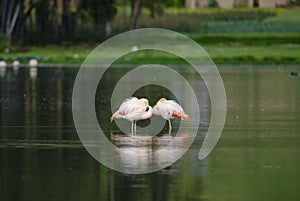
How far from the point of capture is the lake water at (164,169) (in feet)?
39.3

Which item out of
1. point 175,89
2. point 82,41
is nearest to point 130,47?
point 82,41

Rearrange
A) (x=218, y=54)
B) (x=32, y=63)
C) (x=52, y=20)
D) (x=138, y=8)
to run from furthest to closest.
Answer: (x=52, y=20)
(x=138, y=8)
(x=218, y=54)
(x=32, y=63)

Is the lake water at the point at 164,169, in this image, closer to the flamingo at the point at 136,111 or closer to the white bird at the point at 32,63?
the flamingo at the point at 136,111

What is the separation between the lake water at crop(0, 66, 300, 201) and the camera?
472 inches

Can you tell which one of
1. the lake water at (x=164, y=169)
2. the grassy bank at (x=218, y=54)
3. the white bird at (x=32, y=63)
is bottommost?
the lake water at (x=164, y=169)

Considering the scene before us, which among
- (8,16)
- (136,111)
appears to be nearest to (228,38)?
(8,16)

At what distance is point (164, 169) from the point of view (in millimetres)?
13648

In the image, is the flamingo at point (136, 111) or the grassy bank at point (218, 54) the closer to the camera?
the flamingo at point (136, 111)

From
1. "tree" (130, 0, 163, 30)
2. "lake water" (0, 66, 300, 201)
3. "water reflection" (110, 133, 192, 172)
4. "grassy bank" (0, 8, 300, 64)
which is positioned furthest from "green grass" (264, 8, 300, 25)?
"water reflection" (110, 133, 192, 172)

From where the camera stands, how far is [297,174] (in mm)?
13164

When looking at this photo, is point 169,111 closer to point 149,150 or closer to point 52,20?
point 149,150

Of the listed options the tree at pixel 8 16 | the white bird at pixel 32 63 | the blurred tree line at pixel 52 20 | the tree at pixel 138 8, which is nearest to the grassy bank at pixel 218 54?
the tree at pixel 8 16

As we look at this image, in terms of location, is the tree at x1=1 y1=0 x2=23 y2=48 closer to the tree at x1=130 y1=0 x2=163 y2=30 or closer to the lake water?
the tree at x1=130 y1=0 x2=163 y2=30

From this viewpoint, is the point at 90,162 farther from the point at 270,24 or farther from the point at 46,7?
the point at 270,24
